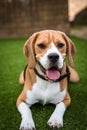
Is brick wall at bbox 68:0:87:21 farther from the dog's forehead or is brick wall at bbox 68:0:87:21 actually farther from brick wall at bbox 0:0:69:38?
the dog's forehead

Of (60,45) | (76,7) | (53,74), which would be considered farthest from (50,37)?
(76,7)

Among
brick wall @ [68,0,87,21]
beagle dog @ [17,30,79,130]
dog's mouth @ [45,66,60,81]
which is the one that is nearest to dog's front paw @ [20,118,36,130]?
beagle dog @ [17,30,79,130]

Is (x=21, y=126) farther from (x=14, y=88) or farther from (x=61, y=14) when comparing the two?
(x=61, y=14)

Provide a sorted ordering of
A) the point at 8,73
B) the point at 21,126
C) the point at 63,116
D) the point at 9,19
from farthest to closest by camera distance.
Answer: the point at 9,19
the point at 8,73
the point at 63,116
the point at 21,126

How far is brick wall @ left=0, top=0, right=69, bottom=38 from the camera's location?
8.84m

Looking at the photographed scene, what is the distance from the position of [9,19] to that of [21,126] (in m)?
6.18

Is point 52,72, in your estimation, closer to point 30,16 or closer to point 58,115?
point 58,115

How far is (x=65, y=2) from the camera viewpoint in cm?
909

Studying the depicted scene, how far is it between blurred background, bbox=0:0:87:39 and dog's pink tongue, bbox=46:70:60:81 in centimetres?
570

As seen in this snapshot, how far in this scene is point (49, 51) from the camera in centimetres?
304

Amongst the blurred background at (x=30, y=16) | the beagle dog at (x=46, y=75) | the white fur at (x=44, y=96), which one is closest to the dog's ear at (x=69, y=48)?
the beagle dog at (x=46, y=75)

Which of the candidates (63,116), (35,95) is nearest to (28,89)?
(35,95)

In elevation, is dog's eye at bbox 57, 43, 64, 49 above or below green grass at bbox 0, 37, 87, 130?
above

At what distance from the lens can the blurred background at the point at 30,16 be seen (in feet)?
29.0
